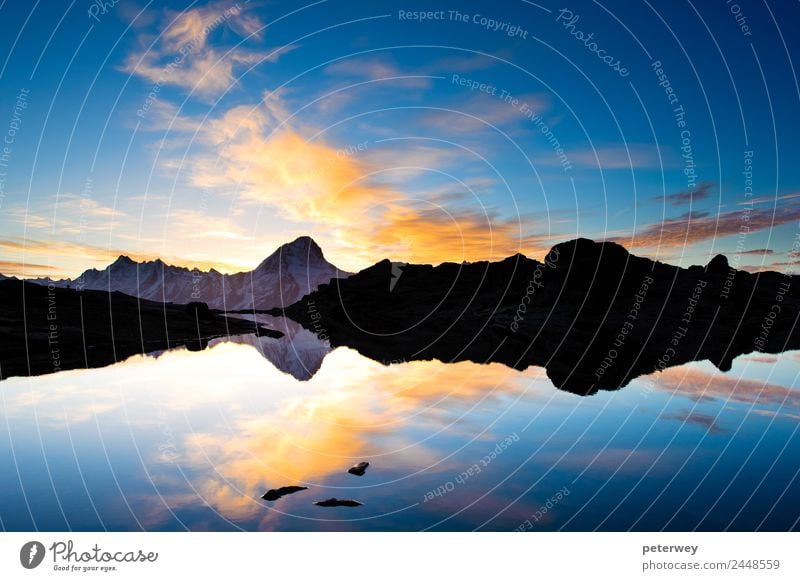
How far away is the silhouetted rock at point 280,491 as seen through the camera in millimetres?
23000

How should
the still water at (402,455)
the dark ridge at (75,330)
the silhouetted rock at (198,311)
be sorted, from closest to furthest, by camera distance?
the still water at (402,455) < the dark ridge at (75,330) < the silhouetted rock at (198,311)

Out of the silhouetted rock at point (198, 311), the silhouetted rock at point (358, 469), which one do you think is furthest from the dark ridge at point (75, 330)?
the silhouetted rock at point (358, 469)

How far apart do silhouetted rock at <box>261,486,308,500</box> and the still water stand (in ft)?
1.56

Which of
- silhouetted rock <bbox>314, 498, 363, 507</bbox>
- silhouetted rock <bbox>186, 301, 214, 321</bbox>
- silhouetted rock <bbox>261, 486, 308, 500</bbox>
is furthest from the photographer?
silhouetted rock <bbox>186, 301, 214, 321</bbox>

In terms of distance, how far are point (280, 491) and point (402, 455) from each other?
848 centimetres

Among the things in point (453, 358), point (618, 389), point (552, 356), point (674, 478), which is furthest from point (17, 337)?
point (674, 478)

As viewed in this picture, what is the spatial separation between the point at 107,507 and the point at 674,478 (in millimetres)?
27788

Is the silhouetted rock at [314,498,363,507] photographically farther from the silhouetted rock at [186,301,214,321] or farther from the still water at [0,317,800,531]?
the silhouetted rock at [186,301,214,321]

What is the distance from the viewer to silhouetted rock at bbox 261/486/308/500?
23000 millimetres

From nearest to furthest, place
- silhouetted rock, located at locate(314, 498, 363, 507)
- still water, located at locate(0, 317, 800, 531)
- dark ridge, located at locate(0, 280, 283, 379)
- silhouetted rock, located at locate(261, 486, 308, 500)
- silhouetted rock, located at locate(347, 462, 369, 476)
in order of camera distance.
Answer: still water, located at locate(0, 317, 800, 531)
silhouetted rock, located at locate(314, 498, 363, 507)
silhouetted rock, located at locate(261, 486, 308, 500)
silhouetted rock, located at locate(347, 462, 369, 476)
dark ridge, located at locate(0, 280, 283, 379)

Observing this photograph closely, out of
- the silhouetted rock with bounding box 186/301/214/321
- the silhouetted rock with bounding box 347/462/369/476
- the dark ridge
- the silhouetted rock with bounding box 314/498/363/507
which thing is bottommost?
the silhouetted rock with bounding box 314/498/363/507

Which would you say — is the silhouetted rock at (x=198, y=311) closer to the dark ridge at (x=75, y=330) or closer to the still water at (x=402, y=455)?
the dark ridge at (x=75, y=330)

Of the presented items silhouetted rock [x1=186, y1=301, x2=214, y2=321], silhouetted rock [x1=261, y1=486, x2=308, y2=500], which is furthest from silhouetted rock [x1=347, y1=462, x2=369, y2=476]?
silhouetted rock [x1=186, y1=301, x2=214, y2=321]

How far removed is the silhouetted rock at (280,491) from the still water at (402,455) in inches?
18.7
